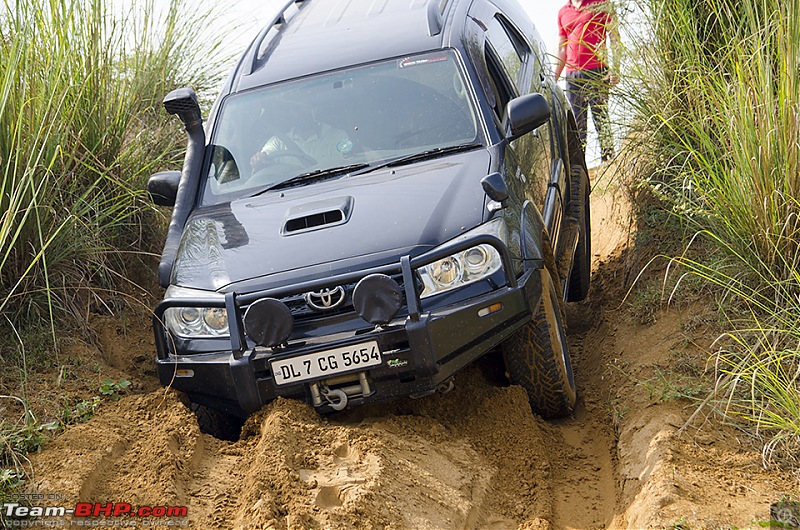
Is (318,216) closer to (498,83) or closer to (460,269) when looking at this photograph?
(460,269)

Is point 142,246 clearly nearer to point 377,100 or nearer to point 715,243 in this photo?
point 377,100

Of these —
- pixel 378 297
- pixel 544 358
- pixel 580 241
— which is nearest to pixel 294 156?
pixel 378 297

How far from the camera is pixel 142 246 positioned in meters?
6.61

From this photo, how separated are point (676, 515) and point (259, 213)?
251 centimetres

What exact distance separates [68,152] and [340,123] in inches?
73.3

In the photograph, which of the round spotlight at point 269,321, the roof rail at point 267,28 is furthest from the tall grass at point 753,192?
the roof rail at point 267,28

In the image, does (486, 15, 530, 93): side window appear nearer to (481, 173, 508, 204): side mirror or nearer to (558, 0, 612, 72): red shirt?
(558, 0, 612, 72): red shirt

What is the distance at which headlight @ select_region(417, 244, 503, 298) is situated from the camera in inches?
167

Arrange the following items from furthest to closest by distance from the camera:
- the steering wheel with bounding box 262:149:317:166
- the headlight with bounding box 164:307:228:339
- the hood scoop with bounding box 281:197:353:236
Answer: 1. the steering wheel with bounding box 262:149:317:166
2. the hood scoop with bounding box 281:197:353:236
3. the headlight with bounding box 164:307:228:339

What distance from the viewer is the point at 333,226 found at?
179 inches

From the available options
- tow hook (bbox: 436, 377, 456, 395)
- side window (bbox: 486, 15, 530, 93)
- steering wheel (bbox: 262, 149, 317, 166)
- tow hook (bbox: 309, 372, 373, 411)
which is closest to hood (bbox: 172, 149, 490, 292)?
steering wheel (bbox: 262, 149, 317, 166)

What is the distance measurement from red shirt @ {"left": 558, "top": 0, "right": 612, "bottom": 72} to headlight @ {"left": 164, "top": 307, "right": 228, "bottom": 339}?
10.6 ft

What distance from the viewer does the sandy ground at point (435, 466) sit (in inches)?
148

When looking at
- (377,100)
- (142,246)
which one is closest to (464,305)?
(377,100)
